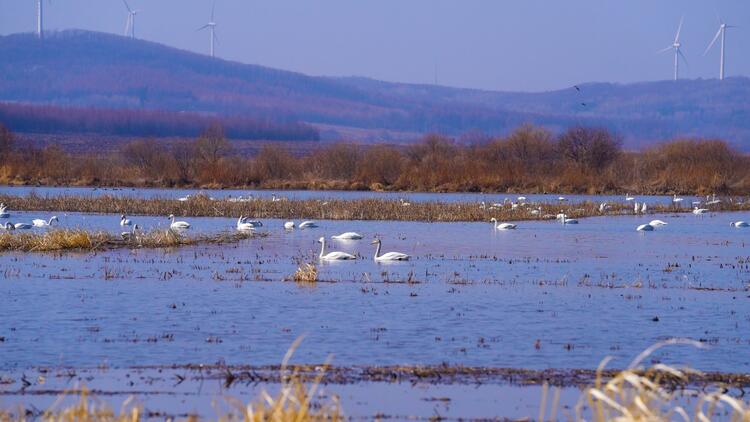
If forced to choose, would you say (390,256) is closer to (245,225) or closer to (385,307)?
(385,307)

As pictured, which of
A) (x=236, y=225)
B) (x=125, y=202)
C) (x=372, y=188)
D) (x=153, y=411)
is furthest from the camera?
(x=372, y=188)

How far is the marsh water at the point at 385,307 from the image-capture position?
39.2 ft

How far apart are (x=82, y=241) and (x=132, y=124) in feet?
460

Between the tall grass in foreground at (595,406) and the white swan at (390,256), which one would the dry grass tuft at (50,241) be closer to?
the white swan at (390,256)

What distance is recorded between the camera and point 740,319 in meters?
14.8

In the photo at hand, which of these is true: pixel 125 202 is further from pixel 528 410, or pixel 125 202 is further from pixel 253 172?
pixel 528 410

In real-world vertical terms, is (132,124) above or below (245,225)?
above

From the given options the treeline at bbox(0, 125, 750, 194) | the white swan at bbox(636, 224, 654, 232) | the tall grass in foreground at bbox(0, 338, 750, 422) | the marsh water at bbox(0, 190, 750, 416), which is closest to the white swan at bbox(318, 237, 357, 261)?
the marsh water at bbox(0, 190, 750, 416)

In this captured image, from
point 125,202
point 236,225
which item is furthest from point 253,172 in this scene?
point 236,225

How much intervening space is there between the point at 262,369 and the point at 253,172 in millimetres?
46670

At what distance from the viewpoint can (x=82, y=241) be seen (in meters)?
23.3

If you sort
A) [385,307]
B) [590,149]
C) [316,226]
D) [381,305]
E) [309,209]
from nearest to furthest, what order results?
1. [385,307]
2. [381,305]
3. [316,226]
4. [309,209]
5. [590,149]

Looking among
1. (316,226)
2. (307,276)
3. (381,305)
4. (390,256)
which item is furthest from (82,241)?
(381,305)

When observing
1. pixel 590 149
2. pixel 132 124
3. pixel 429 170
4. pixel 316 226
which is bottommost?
pixel 316 226
